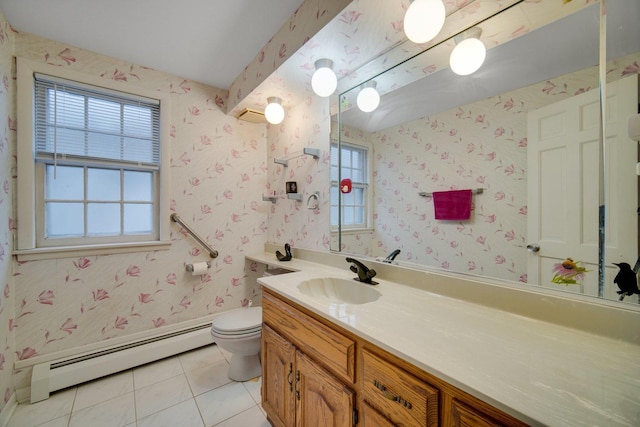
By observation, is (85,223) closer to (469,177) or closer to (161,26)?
(161,26)

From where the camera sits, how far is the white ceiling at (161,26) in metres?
1.36

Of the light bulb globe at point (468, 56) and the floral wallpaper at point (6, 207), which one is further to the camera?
the floral wallpaper at point (6, 207)

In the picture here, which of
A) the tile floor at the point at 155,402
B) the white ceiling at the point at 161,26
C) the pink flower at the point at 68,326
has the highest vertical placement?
the white ceiling at the point at 161,26

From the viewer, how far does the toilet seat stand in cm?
158

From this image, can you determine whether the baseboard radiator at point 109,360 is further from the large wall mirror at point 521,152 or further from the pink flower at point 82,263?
the large wall mirror at point 521,152

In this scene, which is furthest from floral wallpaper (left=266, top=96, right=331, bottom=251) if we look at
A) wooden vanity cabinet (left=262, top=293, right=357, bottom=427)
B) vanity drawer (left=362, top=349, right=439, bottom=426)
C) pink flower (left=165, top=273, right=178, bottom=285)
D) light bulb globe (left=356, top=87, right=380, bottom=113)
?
vanity drawer (left=362, top=349, right=439, bottom=426)

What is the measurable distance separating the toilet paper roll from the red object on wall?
4.49ft

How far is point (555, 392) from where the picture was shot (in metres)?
0.50

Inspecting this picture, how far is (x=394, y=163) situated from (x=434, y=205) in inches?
14.1

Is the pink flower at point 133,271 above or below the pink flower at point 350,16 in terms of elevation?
below

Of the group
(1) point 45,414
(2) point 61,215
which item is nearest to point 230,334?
(1) point 45,414

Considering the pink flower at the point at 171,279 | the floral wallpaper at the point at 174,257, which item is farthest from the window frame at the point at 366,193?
the pink flower at the point at 171,279

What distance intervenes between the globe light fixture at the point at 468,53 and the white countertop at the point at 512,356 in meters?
1.06

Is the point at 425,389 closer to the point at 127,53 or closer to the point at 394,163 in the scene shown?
the point at 394,163
